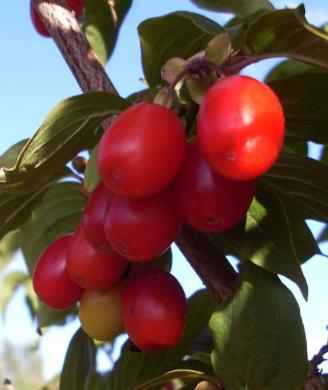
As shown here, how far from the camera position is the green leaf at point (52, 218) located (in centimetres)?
158

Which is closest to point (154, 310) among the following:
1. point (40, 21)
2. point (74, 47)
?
point (74, 47)

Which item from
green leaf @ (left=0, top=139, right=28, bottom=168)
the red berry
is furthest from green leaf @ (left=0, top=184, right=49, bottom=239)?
the red berry

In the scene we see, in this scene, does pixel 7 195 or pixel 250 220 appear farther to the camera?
pixel 7 195

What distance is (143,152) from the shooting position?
79cm

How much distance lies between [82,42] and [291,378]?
60 centimetres

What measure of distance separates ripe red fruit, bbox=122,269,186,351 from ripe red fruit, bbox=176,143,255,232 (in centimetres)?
20

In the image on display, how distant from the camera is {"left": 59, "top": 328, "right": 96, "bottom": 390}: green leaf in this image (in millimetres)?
1398

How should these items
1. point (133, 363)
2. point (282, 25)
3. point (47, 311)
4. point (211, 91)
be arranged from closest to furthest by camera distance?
1. point (211, 91)
2. point (282, 25)
3. point (133, 363)
4. point (47, 311)

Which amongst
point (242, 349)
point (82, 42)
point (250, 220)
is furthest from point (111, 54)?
point (242, 349)

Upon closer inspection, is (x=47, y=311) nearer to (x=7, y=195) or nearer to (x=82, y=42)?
(x=7, y=195)

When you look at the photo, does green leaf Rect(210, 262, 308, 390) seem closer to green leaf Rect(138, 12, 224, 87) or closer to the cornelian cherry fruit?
the cornelian cherry fruit

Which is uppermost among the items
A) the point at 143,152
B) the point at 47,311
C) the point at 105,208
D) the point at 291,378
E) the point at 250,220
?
the point at 143,152

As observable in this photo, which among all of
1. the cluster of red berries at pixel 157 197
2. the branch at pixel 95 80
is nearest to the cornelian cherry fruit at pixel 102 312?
the cluster of red berries at pixel 157 197

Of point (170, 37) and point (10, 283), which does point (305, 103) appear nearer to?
point (170, 37)
